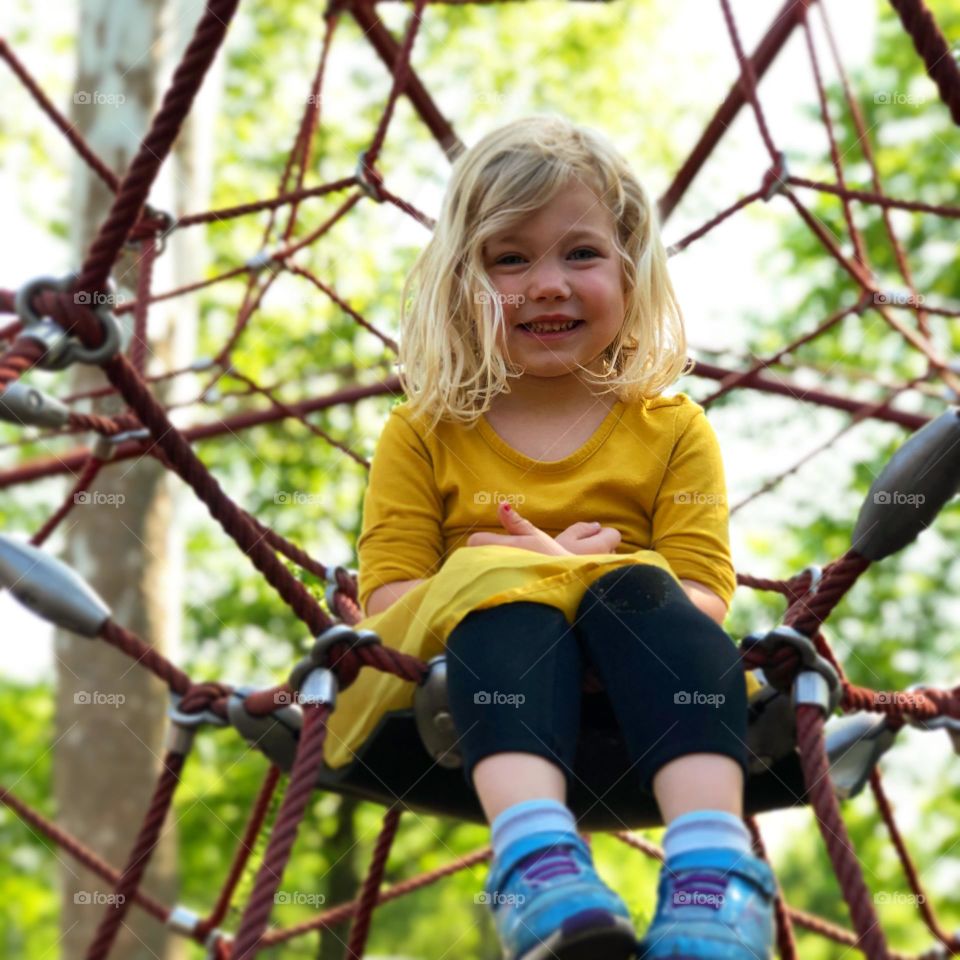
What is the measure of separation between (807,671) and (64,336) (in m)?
0.59

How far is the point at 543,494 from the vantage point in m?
1.19

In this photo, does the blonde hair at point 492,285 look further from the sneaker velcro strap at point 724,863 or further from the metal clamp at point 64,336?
the sneaker velcro strap at point 724,863

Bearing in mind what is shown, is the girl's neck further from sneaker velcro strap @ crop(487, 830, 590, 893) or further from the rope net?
sneaker velcro strap @ crop(487, 830, 590, 893)

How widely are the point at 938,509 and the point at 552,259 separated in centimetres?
43

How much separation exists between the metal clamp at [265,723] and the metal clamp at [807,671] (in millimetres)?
381

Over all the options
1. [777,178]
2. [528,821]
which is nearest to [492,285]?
[528,821]

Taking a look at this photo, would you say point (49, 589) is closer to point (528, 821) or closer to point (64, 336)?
point (64, 336)

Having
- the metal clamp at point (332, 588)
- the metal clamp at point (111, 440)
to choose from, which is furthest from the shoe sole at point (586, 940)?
the metal clamp at point (111, 440)

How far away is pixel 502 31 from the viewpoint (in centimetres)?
683

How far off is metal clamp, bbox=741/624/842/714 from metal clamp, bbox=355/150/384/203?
128 cm

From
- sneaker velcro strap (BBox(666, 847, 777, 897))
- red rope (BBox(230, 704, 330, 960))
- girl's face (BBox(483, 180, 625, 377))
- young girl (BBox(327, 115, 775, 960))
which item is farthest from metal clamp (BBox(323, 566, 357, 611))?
sneaker velcro strap (BBox(666, 847, 777, 897))

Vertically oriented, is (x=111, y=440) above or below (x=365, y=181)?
below

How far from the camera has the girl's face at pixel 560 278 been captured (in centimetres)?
121

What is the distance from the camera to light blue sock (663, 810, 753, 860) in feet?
2.63
